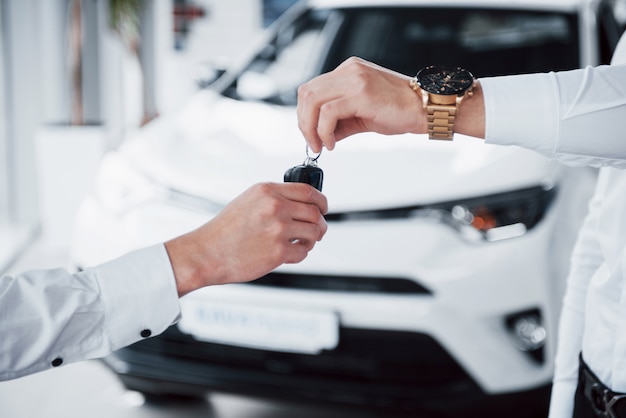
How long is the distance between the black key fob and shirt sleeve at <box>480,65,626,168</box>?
0.19 meters

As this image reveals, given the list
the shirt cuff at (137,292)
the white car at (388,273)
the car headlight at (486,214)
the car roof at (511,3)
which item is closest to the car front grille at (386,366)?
the white car at (388,273)

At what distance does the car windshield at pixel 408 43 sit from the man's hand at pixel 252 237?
834 mm

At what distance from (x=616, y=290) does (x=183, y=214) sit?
1040 mm

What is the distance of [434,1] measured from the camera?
7.49 ft

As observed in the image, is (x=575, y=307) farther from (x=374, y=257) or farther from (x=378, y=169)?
(x=378, y=169)

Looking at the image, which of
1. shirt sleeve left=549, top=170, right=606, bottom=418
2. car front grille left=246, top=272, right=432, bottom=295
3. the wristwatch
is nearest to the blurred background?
car front grille left=246, top=272, right=432, bottom=295

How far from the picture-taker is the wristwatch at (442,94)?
785 mm

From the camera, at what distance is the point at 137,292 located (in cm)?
87

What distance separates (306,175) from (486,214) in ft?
3.07

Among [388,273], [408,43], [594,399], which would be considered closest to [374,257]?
[388,273]

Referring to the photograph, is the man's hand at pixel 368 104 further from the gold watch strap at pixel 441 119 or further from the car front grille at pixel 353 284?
the car front grille at pixel 353 284

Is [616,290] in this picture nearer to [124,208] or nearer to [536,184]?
[536,184]

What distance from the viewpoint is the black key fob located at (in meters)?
0.86

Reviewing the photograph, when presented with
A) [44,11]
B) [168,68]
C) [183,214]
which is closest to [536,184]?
[183,214]
